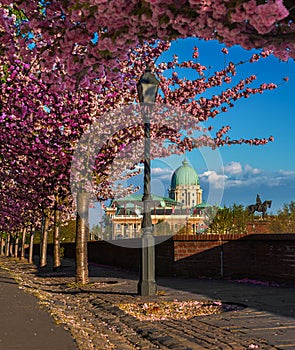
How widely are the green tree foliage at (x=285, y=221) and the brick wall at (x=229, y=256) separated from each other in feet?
26.8

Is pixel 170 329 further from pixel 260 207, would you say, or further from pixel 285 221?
pixel 260 207

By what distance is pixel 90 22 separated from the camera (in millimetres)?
4887

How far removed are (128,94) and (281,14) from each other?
48.8 ft

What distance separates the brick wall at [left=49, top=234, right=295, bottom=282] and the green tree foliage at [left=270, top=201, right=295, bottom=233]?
8174mm

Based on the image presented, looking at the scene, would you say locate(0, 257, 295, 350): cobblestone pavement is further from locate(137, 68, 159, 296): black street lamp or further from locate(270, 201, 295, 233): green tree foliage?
locate(270, 201, 295, 233): green tree foliage

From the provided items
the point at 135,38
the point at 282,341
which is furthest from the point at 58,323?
the point at 135,38

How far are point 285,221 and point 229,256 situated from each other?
9.81 meters

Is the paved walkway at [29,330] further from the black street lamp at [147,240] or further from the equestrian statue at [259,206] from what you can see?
the equestrian statue at [259,206]

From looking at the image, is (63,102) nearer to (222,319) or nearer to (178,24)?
(222,319)

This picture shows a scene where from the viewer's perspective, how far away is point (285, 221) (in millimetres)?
27359

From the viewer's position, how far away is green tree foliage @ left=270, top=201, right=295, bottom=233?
26.6 m

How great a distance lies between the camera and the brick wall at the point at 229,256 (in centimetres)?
1563

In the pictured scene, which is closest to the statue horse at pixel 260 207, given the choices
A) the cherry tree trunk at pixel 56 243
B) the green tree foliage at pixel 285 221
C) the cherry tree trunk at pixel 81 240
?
the green tree foliage at pixel 285 221

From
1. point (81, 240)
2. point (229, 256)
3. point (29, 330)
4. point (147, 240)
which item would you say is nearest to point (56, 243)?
point (81, 240)
